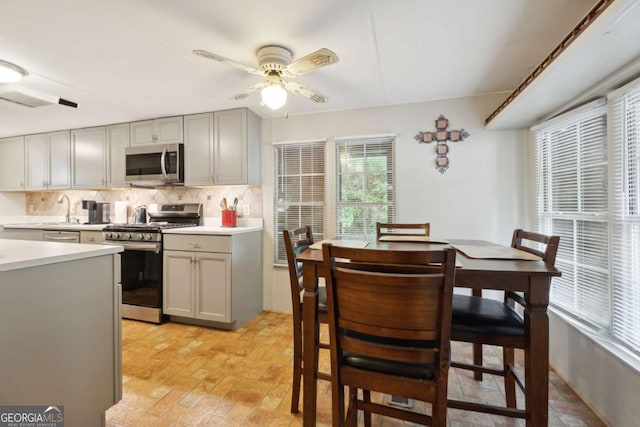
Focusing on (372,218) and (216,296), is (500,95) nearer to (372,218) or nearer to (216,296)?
(372,218)

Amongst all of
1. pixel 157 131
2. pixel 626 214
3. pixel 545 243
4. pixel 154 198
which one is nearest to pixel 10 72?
pixel 157 131

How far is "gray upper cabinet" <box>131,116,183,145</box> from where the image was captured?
3098mm

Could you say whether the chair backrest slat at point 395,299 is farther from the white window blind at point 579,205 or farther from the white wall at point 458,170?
the white wall at point 458,170

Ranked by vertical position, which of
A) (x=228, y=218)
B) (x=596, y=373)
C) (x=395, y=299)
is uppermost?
(x=228, y=218)

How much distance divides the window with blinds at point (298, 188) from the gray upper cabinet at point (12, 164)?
12.7 feet

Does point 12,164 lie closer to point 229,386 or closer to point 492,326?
point 229,386

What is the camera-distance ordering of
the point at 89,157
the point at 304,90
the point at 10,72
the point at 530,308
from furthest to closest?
the point at 89,157
the point at 10,72
the point at 304,90
the point at 530,308

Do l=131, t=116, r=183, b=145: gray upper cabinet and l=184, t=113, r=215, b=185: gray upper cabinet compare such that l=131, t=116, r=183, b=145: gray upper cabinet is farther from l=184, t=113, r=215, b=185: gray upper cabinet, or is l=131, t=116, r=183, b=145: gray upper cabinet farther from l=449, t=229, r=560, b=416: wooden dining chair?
l=449, t=229, r=560, b=416: wooden dining chair

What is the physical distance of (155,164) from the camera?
3.14m

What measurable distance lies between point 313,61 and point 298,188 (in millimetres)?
1676

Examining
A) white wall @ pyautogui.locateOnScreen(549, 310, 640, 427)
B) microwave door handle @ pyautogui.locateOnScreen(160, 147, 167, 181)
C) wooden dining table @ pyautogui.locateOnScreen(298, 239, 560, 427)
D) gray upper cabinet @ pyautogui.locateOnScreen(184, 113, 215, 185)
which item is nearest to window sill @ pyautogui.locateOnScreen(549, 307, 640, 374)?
white wall @ pyautogui.locateOnScreen(549, 310, 640, 427)

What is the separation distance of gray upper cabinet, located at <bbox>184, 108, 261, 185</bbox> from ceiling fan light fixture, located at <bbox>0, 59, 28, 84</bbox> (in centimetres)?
126

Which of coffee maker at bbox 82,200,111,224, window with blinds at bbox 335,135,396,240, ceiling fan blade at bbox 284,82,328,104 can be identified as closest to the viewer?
ceiling fan blade at bbox 284,82,328,104

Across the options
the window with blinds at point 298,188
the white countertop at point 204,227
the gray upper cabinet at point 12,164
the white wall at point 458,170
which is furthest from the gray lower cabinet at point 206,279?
the gray upper cabinet at point 12,164
